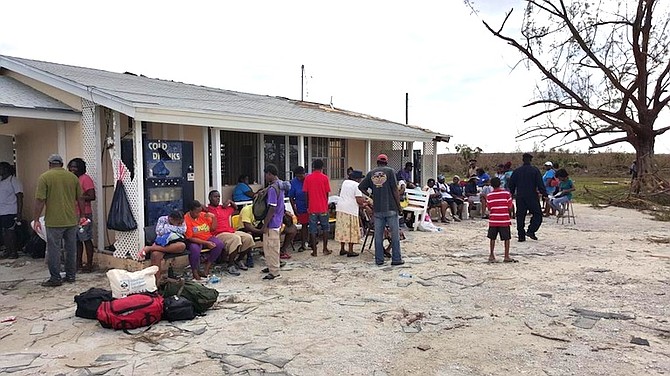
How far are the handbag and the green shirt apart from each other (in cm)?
57

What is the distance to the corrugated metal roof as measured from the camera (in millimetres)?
7242

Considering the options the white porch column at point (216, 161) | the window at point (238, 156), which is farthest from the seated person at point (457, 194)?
the white porch column at point (216, 161)

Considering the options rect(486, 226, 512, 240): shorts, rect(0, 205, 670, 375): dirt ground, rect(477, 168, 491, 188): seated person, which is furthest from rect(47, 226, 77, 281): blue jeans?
rect(477, 168, 491, 188): seated person

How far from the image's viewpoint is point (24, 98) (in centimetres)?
761

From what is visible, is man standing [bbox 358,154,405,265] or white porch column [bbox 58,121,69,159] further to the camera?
white porch column [bbox 58,121,69,159]

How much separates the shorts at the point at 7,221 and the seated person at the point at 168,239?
3.17 m

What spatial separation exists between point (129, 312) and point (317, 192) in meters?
4.33

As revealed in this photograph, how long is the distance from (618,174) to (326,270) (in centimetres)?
3928

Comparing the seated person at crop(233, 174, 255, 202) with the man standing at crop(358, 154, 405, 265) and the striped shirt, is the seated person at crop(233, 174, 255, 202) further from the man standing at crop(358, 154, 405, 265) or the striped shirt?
the striped shirt

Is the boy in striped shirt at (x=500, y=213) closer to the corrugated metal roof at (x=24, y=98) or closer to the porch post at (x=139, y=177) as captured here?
the porch post at (x=139, y=177)

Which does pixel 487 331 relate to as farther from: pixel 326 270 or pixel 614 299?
pixel 326 270

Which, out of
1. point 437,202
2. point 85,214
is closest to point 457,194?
point 437,202

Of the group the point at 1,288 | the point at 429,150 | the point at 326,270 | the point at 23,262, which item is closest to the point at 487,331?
the point at 326,270

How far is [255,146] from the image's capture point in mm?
11125
